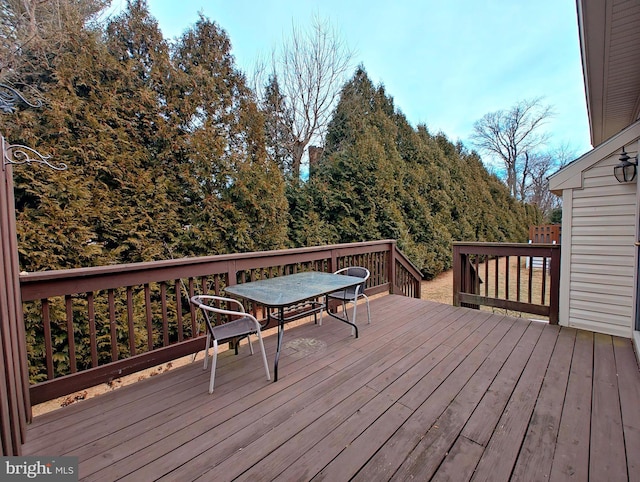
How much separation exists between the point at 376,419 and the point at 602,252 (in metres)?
3.05

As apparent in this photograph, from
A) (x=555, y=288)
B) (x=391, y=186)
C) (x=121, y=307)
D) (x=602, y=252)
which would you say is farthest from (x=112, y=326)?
(x=391, y=186)

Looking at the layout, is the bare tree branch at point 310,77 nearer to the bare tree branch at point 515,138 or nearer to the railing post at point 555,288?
the railing post at point 555,288

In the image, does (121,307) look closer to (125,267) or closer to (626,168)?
(125,267)

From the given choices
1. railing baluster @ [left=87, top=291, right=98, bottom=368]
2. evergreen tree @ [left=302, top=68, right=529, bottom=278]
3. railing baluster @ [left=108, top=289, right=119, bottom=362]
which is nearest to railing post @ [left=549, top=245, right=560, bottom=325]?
evergreen tree @ [left=302, top=68, right=529, bottom=278]

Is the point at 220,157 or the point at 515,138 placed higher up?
the point at 515,138

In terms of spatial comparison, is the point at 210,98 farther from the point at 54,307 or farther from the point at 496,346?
the point at 496,346

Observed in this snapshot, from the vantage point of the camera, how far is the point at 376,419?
5.55ft

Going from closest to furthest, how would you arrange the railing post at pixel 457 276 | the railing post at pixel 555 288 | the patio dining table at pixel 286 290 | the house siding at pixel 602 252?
the patio dining table at pixel 286 290 → the house siding at pixel 602 252 → the railing post at pixel 555 288 → the railing post at pixel 457 276

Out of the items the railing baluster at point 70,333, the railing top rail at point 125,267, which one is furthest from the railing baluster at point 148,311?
the railing baluster at point 70,333

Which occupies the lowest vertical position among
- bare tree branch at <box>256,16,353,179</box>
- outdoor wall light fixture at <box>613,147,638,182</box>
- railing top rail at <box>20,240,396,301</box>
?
railing top rail at <box>20,240,396,301</box>

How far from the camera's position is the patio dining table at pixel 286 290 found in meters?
2.18

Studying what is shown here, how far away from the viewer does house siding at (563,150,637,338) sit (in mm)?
2822

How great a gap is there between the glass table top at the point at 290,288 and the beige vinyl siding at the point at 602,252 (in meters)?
2.44

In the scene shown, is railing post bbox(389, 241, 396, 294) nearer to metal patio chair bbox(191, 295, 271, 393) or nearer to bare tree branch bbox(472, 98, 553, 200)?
metal patio chair bbox(191, 295, 271, 393)
